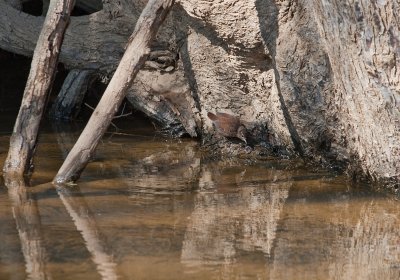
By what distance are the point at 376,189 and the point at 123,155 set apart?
244 centimetres

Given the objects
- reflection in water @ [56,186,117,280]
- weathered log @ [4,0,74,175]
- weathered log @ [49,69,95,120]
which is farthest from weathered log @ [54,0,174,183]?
weathered log @ [49,69,95,120]

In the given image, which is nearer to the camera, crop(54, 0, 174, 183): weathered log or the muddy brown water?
the muddy brown water

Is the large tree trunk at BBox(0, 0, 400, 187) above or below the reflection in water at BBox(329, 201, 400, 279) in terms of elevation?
above

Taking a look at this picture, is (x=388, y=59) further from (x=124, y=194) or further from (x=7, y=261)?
(x=7, y=261)

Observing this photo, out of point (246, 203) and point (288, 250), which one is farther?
point (246, 203)

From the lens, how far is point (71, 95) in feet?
31.4

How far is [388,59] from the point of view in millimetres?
5906

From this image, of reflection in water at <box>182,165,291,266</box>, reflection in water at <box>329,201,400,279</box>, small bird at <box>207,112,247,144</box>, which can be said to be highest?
small bird at <box>207,112,247,144</box>

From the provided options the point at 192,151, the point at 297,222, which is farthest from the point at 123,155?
the point at 297,222

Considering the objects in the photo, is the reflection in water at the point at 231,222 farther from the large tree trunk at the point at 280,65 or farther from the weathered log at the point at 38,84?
the weathered log at the point at 38,84

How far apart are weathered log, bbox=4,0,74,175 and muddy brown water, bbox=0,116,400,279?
0.23m

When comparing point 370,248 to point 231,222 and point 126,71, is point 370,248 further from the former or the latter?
point 126,71

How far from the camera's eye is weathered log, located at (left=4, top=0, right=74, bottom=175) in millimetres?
6293

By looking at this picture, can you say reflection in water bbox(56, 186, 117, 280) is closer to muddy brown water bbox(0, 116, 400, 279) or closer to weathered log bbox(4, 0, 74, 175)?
muddy brown water bbox(0, 116, 400, 279)
